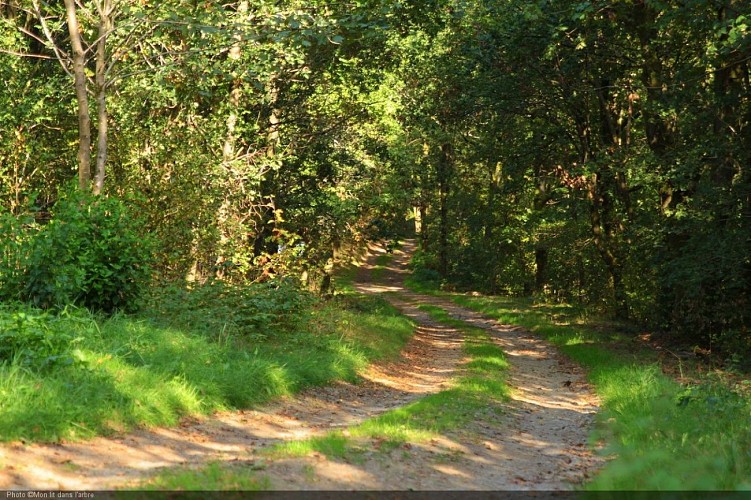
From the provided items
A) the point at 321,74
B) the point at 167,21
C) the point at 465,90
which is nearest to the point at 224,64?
the point at 167,21

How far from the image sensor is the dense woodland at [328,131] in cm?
1408

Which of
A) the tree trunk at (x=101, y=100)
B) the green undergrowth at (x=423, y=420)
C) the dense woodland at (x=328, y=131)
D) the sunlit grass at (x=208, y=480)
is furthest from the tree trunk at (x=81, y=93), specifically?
the sunlit grass at (x=208, y=480)

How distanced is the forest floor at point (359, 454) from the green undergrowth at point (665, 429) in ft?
1.33

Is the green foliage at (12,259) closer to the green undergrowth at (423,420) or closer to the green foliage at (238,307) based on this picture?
the green foliage at (238,307)

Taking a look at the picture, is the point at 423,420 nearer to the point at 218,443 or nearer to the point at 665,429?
the point at 218,443

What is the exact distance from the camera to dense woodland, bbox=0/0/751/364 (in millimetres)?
14078

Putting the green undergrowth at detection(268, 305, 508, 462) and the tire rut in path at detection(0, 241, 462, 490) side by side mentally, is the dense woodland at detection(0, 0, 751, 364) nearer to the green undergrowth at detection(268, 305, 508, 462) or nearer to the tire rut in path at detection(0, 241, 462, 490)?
the tire rut in path at detection(0, 241, 462, 490)

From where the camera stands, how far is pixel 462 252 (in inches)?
1642

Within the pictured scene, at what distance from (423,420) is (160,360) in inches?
140

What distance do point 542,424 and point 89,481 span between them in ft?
21.7

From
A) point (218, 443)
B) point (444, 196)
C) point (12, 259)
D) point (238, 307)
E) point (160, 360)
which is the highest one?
point (444, 196)

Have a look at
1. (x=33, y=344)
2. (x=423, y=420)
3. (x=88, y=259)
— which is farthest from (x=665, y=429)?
(x=88, y=259)

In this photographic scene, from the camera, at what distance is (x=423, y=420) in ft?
31.6

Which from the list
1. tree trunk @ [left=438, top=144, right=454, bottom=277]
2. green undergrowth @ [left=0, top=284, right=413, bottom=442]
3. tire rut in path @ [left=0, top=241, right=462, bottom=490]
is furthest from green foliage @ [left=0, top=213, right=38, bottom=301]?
tree trunk @ [left=438, top=144, right=454, bottom=277]
